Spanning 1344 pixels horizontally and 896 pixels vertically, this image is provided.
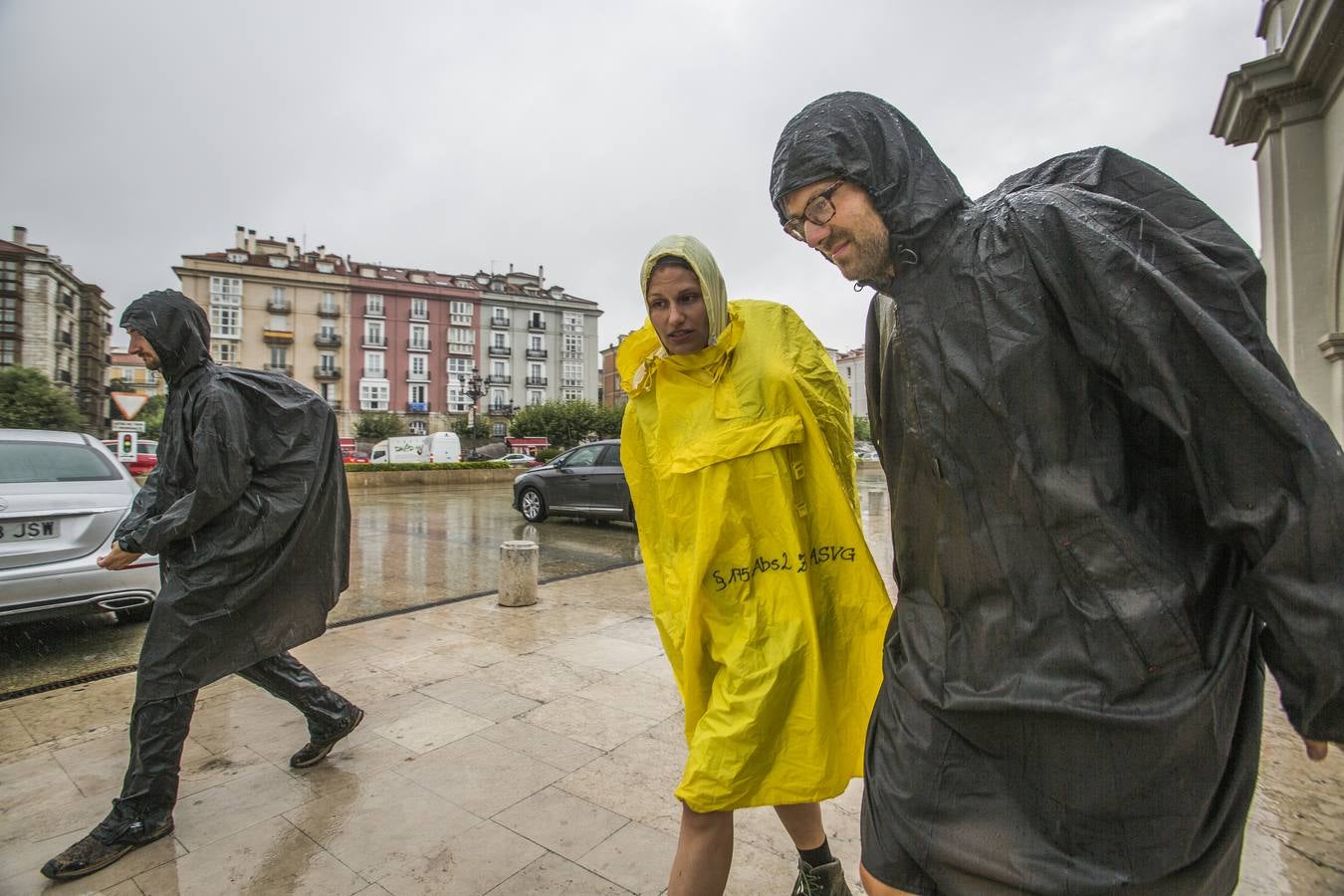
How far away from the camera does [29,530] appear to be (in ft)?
14.7

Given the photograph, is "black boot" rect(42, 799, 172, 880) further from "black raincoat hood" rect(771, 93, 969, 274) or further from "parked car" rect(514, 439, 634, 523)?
"parked car" rect(514, 439, 634, 523)

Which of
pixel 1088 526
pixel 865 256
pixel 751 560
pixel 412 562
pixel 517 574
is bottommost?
pixel 412 562

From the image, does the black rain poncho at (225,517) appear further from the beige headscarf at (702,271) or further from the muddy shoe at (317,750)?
the beige headscarf at (702,271)

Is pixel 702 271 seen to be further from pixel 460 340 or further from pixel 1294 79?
pixel 460 340

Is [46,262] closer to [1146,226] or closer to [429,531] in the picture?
[429,531]

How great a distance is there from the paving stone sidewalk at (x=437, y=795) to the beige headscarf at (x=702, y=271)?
1701mm

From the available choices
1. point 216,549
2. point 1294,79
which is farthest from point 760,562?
point 1294,79

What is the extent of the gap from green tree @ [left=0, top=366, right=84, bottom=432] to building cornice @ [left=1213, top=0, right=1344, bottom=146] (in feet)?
169

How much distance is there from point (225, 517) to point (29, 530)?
Result: 2989mm

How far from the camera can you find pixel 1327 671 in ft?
2.72

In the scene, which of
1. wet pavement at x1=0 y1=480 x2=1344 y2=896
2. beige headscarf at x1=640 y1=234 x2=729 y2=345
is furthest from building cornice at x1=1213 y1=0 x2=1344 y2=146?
beige headscarf at x1=640 y1=234 x2=729 y2=345

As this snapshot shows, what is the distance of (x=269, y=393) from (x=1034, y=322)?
292 cm

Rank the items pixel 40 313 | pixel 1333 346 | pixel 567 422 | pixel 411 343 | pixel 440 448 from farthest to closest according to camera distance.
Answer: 1. pixel 411 343
2. pixel 40 313
3. pixel 567 422
4. pixel 440 448
5. pixel 1333 346

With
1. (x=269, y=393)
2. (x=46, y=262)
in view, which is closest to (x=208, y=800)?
(x=269, y=393)
